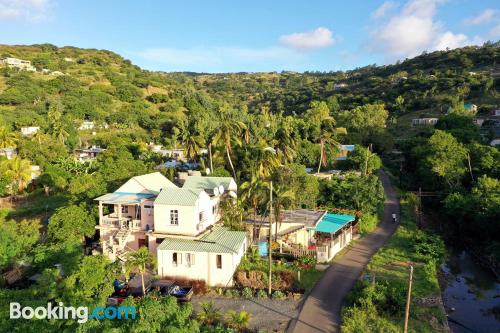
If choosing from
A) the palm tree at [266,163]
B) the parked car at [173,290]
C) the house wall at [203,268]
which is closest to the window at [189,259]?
the house wall at [203,268]

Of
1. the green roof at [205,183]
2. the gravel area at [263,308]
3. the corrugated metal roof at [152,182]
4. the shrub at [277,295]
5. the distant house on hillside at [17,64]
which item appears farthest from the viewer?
the distant house on hillside at [17,64]

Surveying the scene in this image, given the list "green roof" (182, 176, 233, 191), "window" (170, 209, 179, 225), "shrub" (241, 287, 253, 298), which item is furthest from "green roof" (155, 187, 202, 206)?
"shrub" (241, 287, 253, 298)

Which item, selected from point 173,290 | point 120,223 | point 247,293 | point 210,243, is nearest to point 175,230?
point 210,243

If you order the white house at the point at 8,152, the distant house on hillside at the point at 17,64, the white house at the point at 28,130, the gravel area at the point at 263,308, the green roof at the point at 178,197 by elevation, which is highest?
the distant house on hillside at the point at 17,64

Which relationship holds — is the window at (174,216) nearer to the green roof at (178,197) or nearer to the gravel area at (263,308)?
the green roof at (178,197)

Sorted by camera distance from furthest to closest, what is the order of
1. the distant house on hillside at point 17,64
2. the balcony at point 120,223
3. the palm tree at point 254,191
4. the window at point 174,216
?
1. the distant house on hillside at point 17,64
2. the palm tree at point 254,191
3. the balcony at point 120,223
4. the window at point 174,216

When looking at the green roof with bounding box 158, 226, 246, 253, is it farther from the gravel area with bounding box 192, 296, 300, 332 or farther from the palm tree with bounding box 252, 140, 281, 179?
the palm tree with bounding box 252, 140, 281, 179

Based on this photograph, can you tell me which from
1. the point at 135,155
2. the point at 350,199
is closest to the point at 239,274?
the point at 350,199
